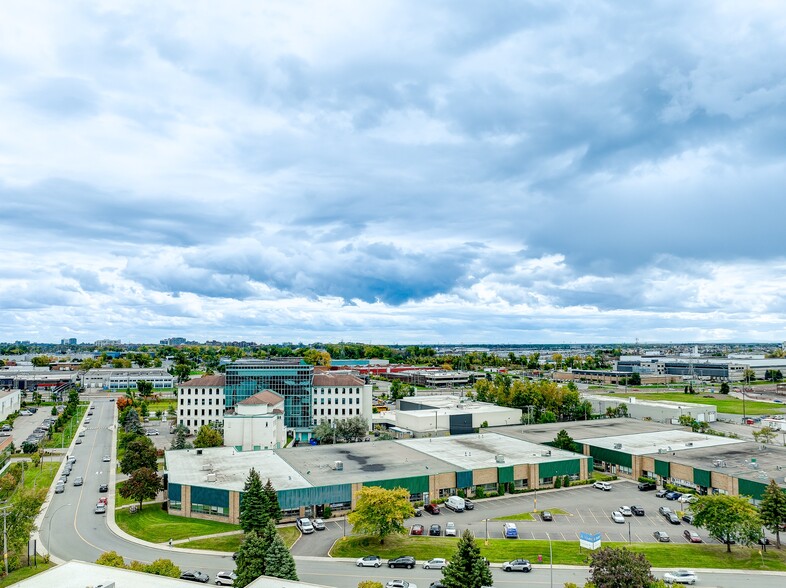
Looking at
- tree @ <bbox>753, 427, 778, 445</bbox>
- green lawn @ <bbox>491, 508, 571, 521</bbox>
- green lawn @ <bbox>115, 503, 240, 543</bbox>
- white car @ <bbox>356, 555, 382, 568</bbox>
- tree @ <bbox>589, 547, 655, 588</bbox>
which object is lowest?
green lawn @ <bbox>491, 508, 571, 521</bbox>

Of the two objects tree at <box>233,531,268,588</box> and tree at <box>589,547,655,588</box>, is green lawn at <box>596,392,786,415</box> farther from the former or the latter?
tree at <box>233,531,268,588</box>

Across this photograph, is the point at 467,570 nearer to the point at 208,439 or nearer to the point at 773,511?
the point at 773,511

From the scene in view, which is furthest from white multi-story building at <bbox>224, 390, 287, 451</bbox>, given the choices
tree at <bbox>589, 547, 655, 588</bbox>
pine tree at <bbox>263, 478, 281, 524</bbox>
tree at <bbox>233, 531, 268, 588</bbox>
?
tree at <bbox>589, 547, 655, 588</bbox>

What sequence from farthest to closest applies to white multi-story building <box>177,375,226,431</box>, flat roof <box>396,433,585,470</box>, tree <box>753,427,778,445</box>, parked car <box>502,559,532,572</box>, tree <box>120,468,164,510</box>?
1. white multi-story building <box>177,375,226,431</box>
2. tree <box>753,427,778,445</box>
3. flat roof <box>396,433,585,470</box>
4. tree <box>120,468,164,510</box>
5. parked car <box>502,559,532,572</box>

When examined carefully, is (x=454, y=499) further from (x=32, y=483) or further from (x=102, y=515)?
(x=32, y=483)


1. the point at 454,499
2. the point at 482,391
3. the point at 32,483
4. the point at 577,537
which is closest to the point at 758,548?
→ the point at 577,537
